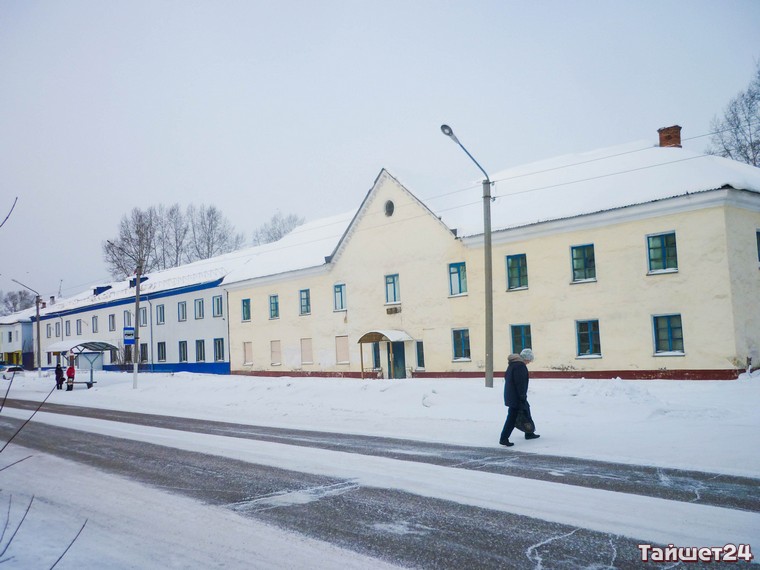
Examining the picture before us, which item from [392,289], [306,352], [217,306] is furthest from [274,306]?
[392,289]

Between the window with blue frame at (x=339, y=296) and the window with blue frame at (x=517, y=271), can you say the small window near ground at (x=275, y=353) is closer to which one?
the window with blue frame at (x=339, y=296)

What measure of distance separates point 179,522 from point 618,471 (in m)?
5.89

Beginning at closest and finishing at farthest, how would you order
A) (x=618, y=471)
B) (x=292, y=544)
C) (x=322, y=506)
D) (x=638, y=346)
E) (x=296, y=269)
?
(x=292, y=544) < (x=322, y=506) < (x=618, y=471) < (x=638, y=346) < (x=296, y=269)

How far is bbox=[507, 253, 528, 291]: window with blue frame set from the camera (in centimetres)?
2638

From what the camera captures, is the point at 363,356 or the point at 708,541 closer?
the point at 708,541

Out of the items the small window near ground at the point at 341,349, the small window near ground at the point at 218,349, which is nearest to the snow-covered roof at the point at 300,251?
the small window near ground at the point at 341,349

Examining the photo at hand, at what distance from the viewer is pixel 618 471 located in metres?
8.58

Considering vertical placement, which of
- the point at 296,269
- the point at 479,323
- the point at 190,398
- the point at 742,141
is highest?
the point at 742,141

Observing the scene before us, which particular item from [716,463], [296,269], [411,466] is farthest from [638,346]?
[296,269]

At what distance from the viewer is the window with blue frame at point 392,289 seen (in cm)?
3142

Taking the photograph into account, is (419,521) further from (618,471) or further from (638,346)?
(638,346)

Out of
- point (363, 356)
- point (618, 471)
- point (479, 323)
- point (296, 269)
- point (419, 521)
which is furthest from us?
point (296, 269)

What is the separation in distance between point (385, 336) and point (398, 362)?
2.08 meters

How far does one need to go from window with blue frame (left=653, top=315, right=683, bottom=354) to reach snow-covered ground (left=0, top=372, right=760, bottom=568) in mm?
1536
